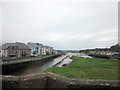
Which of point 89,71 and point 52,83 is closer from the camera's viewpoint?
point 52,83

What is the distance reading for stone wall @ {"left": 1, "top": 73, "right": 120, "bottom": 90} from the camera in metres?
7.50

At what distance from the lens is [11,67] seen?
27.3 meters

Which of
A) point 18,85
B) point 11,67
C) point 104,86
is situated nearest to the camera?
point 104,86

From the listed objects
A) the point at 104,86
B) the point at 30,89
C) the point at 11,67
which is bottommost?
the point at 11,67

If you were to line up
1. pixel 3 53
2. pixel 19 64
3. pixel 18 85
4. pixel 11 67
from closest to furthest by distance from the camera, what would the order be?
pixel 18 85 → pixel 11 67 → pixel 19 64 → pixel 3 53

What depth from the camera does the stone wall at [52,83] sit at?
7.50m

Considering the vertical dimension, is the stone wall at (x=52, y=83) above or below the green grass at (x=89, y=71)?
above

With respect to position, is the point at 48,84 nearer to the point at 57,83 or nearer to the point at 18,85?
the point at 57,83

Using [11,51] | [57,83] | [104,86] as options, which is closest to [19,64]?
[11,51]

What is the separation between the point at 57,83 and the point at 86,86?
2.30 metres

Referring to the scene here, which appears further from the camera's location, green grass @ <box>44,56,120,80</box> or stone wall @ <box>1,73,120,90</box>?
green grass @ <box>44,56,120,80</box>

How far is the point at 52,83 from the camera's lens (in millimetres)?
8312

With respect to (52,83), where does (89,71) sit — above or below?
below

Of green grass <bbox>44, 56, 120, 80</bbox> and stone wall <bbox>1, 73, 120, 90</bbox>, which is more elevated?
stone wall <bbox>1, 73, 120, 90</bbox>
